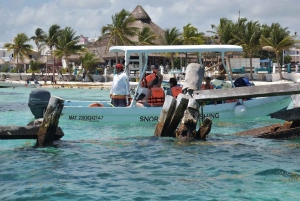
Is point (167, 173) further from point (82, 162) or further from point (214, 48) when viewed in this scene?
point (214, 48)

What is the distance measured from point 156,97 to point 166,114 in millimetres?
4170

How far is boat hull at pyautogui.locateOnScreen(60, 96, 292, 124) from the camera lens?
15.5m

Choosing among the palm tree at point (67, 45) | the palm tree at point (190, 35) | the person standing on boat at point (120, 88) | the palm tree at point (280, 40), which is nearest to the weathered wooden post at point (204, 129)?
the person standing on boat at point (120, 88)

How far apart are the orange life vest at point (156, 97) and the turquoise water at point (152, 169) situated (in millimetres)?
3234

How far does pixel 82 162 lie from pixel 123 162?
0.75 m

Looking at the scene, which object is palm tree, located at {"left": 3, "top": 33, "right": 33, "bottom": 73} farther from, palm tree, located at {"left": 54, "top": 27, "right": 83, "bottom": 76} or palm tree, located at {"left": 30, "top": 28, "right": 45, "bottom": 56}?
palm tree, located at {"left": 54, "top": 27, "right": 83, "bottom": 76}

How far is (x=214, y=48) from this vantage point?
1579cm

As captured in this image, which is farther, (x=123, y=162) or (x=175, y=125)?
(x=175, y=125)

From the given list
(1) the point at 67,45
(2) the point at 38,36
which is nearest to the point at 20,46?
(2) the point at 38,36

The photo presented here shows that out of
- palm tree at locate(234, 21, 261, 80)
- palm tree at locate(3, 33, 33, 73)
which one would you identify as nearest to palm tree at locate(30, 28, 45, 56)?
palm tree at locate(3, 33, 33, 73)

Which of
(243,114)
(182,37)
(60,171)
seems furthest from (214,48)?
(182,37)

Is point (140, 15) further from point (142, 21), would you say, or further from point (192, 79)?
point (192, 79)

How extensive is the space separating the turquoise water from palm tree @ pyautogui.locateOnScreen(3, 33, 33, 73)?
65.8m

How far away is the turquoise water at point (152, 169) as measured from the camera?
7789 mm
